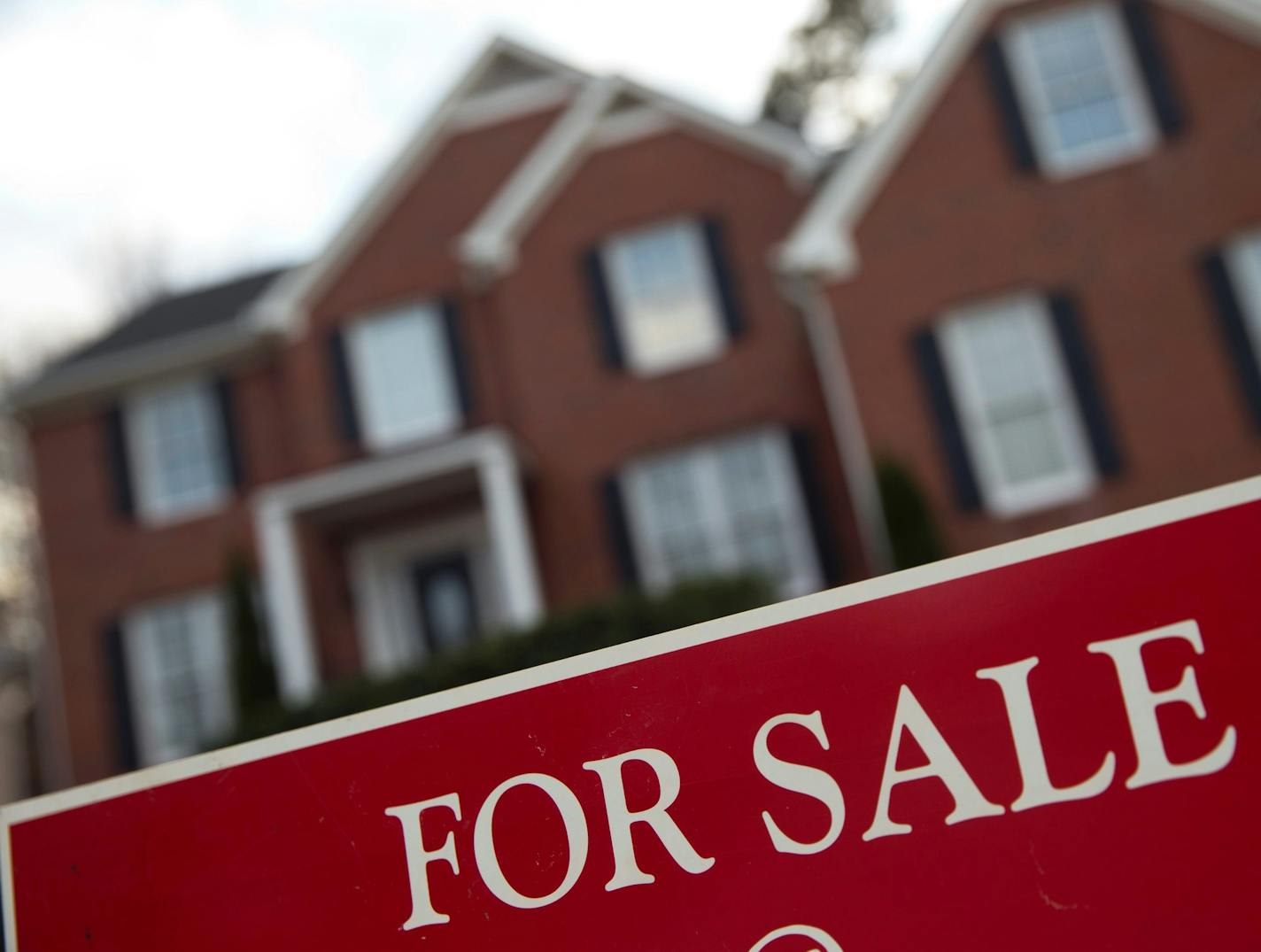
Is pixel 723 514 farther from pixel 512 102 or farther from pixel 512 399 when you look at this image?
pixel 512 102

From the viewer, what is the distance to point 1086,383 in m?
11.7

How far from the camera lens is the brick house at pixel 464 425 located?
44.6 ft

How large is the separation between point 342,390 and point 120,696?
499cm

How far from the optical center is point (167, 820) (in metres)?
2.83

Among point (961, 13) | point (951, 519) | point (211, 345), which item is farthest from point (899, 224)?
point (211, 345)

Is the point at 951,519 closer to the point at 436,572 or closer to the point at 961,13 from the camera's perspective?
the point at 961,13

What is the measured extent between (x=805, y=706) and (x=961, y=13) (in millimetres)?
11808

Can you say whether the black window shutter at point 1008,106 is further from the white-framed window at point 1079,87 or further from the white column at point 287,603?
the white column at point 287,603

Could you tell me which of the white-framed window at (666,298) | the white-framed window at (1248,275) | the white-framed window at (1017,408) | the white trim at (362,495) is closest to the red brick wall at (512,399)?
the white-framed window at (666,298)

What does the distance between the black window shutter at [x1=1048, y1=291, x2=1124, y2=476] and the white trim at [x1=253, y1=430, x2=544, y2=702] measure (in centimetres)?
610

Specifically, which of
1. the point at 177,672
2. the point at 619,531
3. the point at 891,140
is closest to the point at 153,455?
the point at 177,672

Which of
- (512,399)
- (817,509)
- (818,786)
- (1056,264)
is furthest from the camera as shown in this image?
(512,399)

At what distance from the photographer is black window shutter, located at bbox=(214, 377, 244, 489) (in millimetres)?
15625

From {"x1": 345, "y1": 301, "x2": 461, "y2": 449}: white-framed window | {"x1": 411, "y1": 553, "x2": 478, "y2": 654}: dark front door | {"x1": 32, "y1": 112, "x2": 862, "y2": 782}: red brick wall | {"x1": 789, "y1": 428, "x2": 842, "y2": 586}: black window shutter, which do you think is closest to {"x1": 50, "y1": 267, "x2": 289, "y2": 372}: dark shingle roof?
{"x1": 32, "y1": 112, "x2": 862, "y2": 782}: red brick wall
